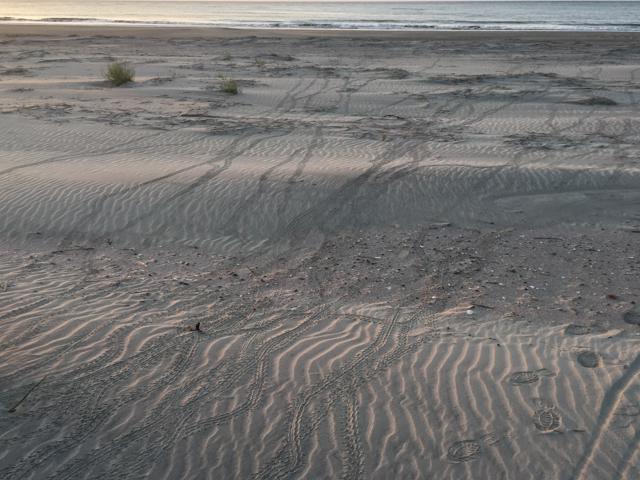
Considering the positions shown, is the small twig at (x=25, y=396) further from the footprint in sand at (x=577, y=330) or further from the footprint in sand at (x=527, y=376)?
the footprint in sand at (x=577, y=330)

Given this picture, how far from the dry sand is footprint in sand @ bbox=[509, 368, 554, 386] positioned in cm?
1

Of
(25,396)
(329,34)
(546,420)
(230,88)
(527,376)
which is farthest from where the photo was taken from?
(329,34)

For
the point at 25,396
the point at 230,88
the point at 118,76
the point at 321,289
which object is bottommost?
the point at 321,289

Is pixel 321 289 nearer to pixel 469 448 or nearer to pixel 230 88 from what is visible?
pixel 469 448

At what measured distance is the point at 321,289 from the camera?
238 inches

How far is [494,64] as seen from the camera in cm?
2005

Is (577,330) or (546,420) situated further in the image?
(577,330)

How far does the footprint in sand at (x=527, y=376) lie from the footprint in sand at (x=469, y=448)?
0.61 meters

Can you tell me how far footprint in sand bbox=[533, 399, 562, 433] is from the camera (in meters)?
4.00

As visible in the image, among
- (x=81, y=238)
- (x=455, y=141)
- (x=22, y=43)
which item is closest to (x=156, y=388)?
(x=81, y=238)

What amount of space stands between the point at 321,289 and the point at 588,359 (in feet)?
7.77

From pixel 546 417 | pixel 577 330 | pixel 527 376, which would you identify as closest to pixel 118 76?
pixel 577 330

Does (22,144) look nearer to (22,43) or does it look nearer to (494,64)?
(494,64)

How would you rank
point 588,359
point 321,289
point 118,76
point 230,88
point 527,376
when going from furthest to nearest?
point 118,76
point 230,88
point 321,289
point 588,359
point 527,376
